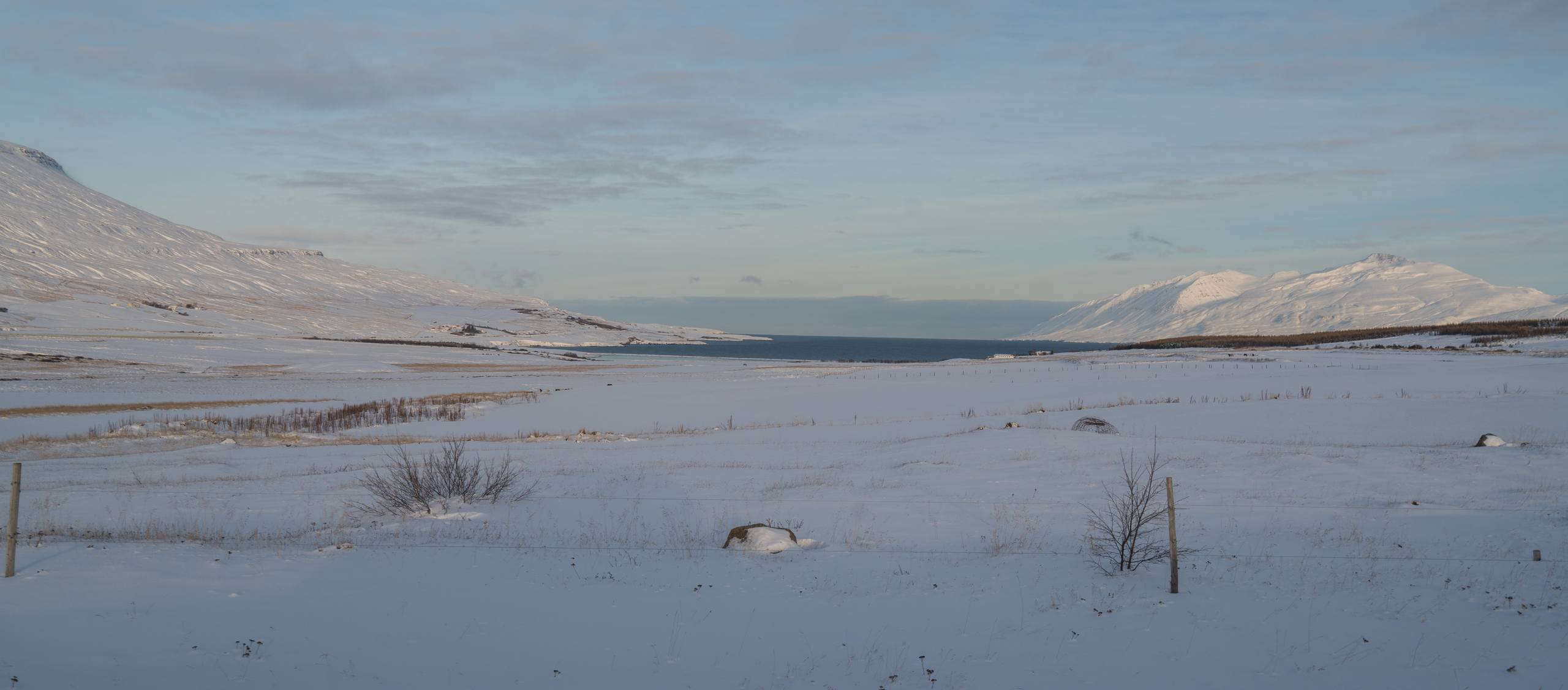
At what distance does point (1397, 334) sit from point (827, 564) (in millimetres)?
60150

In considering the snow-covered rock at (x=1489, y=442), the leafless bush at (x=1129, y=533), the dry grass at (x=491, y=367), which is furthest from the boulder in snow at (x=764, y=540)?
the dry grass at (x=491, y=367)

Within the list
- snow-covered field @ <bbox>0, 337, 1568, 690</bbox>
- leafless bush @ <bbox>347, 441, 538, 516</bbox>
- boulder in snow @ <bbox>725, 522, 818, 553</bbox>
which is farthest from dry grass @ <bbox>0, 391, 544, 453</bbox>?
boulder in snow @ <bbox>725, 522, 818, 553</bbox>

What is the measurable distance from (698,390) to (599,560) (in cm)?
3569

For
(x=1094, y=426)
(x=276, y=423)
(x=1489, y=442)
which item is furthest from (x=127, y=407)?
(x=1489, y=442)

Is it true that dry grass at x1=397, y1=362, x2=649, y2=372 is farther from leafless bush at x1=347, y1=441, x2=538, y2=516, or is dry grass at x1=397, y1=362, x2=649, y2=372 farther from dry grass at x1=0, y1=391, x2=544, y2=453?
leafless bush at x1=347, y1=441, x2=538, y2=516

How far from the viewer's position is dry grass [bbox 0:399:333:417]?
30953 mm

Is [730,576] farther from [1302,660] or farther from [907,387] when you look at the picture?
[907,387]

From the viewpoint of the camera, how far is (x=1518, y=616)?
7879 millimetres

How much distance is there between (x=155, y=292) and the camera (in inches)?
5389

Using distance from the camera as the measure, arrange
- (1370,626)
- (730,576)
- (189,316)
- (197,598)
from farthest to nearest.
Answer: (189,316) < (730,576) < (197,598) < (1370,626)

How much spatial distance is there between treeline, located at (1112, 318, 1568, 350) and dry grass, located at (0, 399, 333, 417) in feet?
187

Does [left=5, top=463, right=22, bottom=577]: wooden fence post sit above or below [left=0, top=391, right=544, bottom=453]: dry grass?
above

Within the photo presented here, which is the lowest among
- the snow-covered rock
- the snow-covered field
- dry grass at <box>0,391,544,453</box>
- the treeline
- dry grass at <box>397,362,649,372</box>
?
dry grass at <box>0,391,544,453</box>

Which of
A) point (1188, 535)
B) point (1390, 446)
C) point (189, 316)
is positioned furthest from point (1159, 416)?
point (189, 316)
